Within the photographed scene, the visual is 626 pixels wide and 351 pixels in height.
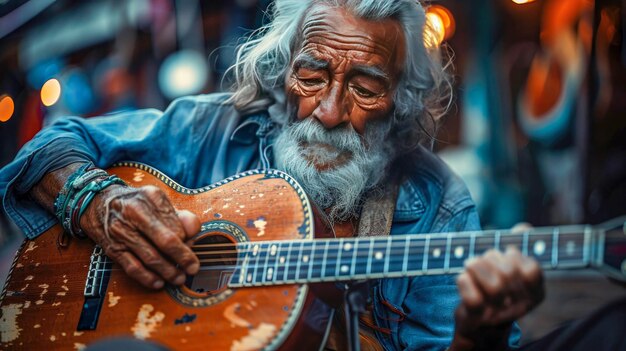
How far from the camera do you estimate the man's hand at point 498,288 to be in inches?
64.6

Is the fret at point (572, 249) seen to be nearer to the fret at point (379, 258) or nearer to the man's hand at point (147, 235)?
the fret at point (379, 258)

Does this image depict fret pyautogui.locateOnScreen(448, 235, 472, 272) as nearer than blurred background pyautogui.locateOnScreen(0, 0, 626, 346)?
Yes

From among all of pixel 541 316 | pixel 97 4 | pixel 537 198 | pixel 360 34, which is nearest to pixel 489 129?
pixel 537 198

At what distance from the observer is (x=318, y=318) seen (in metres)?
1.91

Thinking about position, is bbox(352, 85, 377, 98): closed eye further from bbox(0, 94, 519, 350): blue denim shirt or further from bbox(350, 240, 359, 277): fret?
bbox(350, 240, 359, 277): fret

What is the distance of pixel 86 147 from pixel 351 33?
1185 millimetres

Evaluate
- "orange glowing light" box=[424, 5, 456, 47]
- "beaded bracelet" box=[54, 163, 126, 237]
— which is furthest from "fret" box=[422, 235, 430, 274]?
"orange glowing light" box=[424, 5, 456, 47]

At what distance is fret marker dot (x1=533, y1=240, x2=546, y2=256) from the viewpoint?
63.9 inches

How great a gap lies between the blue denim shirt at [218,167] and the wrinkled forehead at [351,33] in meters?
0.44

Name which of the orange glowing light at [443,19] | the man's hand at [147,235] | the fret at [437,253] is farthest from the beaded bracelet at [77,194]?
the orange glowing light at [443,19]

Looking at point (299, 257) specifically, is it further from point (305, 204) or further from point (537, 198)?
point (537, 198)

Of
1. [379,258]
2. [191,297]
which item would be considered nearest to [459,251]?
[379,258]

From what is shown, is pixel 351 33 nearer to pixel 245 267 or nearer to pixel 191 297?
pixel 245 267

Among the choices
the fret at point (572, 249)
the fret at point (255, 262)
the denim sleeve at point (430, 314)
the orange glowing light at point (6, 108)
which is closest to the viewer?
the fret at point (572, 249)
